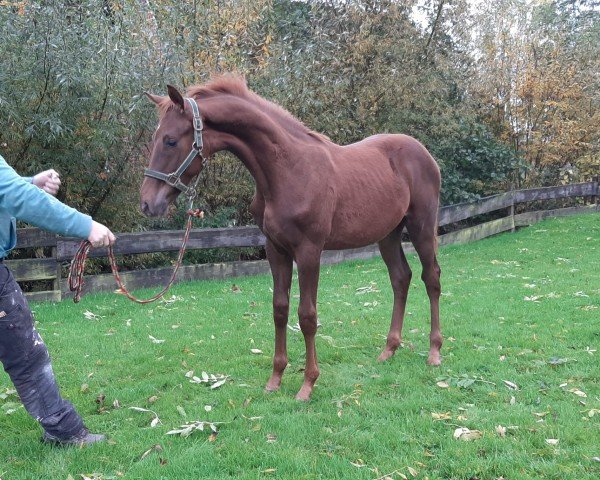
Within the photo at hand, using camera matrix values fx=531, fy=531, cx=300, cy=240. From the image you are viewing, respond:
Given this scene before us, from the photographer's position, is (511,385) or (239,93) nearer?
(239,93)

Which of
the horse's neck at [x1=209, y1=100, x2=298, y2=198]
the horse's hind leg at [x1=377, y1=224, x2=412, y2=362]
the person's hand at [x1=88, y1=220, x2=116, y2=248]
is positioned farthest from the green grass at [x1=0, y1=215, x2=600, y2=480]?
the horse's neck at [x1=209, y1=100, x2=298, y2=198]

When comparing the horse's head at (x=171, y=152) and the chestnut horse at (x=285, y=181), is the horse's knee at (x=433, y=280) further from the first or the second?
the horse's head at (x=171, y=152)

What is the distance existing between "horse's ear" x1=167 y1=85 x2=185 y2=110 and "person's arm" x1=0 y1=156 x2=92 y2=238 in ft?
3.55

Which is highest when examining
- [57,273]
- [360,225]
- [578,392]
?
[360,225]

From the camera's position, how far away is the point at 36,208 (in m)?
2.68

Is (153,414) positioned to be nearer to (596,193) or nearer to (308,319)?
(308,319)

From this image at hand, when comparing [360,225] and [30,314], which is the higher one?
[360,225]

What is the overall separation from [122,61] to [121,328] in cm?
408

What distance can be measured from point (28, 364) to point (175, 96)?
6.08 feet

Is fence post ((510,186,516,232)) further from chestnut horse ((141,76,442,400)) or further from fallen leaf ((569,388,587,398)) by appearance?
fallen leaf ((569,388,587,398))

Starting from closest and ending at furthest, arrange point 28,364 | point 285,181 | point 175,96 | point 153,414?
point 28,364, point 175,96, point 153,414, point 285,181

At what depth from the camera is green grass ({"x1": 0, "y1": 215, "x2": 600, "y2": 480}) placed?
303 centimetres

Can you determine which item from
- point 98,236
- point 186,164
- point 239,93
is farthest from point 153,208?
point 239,93

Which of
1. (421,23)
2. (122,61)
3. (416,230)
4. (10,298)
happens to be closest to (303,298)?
(416,230)
